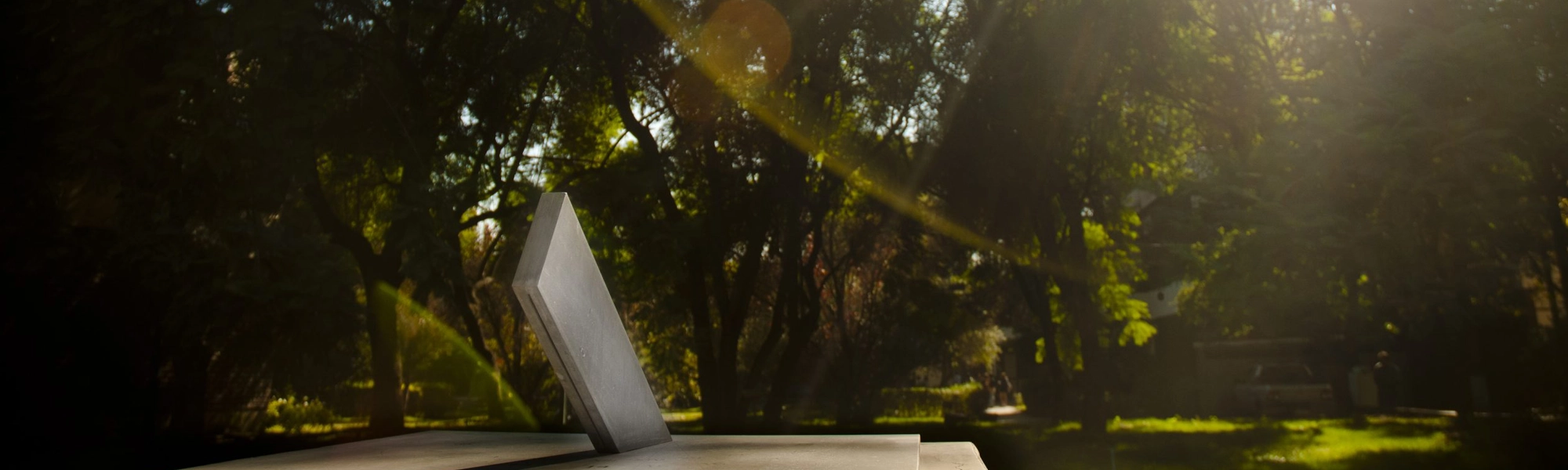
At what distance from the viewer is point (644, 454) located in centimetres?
625

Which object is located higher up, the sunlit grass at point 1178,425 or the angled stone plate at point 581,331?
the angled stone plate at point 581,331

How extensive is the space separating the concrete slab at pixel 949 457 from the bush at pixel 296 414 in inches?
1130

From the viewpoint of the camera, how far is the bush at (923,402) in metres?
35.9

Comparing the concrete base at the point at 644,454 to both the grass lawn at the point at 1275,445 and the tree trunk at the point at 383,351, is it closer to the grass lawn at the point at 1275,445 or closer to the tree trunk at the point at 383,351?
the grass lawn at the point at 1275,445

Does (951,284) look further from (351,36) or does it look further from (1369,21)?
(351,36)

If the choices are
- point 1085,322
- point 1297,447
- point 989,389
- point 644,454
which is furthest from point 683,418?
point 644,454

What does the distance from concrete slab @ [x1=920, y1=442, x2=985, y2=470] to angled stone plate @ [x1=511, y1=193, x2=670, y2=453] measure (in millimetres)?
1760

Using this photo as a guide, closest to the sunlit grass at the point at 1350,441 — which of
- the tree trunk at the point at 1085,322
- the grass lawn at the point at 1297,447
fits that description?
the grass lawn at the point at 1297,447

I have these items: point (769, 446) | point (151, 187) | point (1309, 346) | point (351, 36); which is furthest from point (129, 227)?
point (1309, 346)

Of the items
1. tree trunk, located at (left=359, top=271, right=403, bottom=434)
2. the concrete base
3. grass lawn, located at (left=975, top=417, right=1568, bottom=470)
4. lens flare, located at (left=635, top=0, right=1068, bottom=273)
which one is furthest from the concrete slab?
tree trunk, located at (left=359, top=271, right=403, bottom=434)

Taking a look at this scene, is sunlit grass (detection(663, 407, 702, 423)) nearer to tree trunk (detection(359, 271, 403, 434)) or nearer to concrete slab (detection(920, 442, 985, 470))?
tree trunk (detection(359, 271, 403, 434))

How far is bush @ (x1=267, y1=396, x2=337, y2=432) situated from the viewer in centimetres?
3284

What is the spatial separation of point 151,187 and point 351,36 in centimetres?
338

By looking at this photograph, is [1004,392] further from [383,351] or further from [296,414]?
[383,351]
